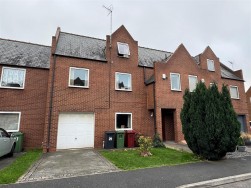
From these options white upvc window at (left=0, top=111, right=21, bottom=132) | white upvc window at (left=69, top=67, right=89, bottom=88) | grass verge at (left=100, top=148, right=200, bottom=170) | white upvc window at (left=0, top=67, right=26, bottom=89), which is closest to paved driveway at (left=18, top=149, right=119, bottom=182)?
grass verge at (left=100, top=148, right=200, bottom=170)

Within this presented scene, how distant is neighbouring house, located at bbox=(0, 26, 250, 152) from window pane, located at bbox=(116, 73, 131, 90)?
0.08m

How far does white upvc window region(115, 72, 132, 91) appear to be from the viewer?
47.1 ft

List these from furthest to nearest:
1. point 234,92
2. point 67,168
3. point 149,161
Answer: point 234,92
point 149,161
point 67,168

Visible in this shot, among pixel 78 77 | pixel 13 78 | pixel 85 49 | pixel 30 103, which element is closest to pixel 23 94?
pixel 30 103

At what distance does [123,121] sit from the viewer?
46.3 ft

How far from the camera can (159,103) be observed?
45.9 feet

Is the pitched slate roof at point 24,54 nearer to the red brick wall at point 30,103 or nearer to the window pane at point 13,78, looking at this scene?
the window pane at point 13,78

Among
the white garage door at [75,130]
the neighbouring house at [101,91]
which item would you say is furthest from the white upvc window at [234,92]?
the white garage door at [75,130]

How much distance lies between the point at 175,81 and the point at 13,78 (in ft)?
41.8

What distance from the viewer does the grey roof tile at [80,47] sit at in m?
13.8

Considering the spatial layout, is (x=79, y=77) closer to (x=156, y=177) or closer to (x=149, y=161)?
(x=149, y=161)

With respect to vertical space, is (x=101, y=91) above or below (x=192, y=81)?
below

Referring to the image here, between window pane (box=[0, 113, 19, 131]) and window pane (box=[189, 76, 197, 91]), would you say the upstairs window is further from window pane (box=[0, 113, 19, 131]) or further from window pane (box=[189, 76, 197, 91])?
window pane (box=[0, 113, 19, 131])

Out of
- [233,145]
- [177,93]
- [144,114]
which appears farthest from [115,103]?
[233,145]
